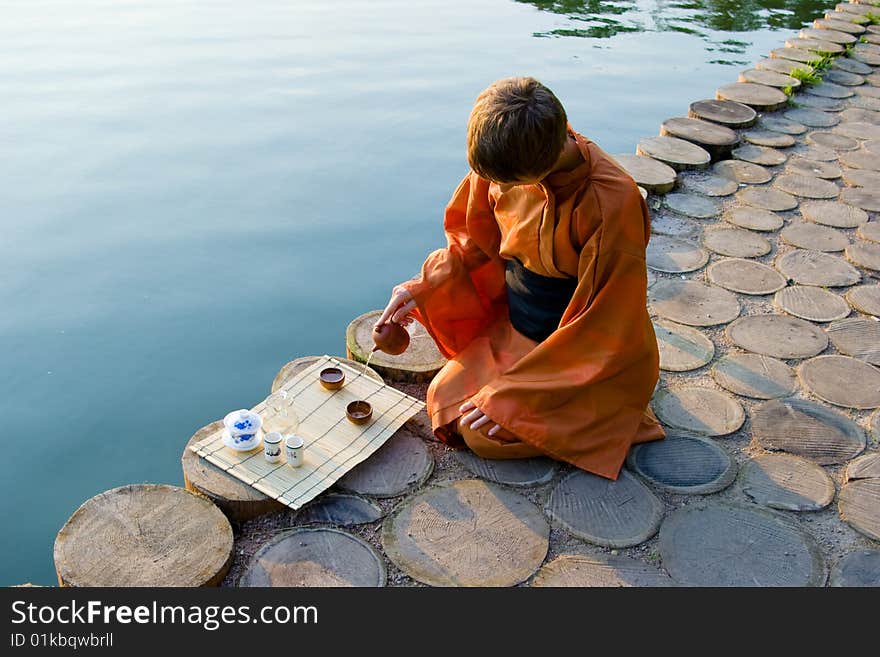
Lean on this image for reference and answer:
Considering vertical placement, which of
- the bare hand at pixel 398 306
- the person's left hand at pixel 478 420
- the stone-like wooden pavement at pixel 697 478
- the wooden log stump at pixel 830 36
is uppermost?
the bare hand at pixel 398 306

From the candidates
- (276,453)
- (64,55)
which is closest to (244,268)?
(276,453)

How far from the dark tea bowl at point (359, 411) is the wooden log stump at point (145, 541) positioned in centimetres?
64

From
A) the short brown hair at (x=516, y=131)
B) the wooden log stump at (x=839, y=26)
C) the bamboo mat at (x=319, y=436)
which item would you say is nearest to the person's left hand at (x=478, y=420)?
the bamboo mat at (x=319, y=436)

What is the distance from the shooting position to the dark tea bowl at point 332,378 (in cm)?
338

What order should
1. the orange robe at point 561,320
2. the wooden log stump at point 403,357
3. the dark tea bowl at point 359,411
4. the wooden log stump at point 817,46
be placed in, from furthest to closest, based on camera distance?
1. the wooden log stump at point 817,46
2. the wooden log stump at point 403,357
3. the dark tea bowl at point 359,411
4. the orange robe at point 561,320

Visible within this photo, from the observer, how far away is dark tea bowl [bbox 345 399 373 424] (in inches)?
126

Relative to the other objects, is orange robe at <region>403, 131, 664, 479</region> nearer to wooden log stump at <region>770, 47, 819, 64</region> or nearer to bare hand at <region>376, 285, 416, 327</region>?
bare hand at <region>376, 285, 416, 327</region>

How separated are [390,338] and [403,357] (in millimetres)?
383

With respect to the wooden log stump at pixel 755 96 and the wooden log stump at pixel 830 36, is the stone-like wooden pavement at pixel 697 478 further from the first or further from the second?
the wooden log stump at pixel 830 36

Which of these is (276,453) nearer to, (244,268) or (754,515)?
(754,515)
